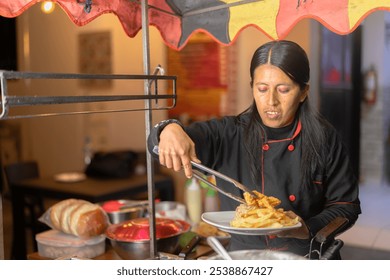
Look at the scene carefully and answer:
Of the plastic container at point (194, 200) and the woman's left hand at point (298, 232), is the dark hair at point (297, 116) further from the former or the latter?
the plastic container at point (194, 200)

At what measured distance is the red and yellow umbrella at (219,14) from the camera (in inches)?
44.1

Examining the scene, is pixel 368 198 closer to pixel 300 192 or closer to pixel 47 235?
pixel 300 192

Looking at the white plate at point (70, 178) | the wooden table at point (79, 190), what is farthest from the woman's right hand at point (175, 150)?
the white plate at point (70, 178)

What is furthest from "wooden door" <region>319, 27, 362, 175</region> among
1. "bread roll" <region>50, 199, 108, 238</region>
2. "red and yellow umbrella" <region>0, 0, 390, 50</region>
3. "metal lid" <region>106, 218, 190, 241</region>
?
"bread roll" <region>50, 199, 108, 238</region>

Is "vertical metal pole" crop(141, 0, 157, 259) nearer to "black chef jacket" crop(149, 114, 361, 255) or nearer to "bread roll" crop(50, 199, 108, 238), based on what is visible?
"black chef jacket" crop(149, 114, 361, 255)

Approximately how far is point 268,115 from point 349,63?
746 millimetres

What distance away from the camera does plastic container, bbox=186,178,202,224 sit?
5.50 ft

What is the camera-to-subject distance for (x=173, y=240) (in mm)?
1301

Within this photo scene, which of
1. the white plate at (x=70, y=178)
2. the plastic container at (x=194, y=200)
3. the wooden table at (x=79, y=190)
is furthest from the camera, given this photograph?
the white plate at (x=70, y=178)

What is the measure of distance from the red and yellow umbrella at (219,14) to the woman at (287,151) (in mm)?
81

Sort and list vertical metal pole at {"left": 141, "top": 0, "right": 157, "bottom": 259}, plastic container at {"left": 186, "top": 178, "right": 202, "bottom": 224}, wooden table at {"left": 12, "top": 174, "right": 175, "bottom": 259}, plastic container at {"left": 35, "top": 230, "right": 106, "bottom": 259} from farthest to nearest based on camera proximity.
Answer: wooden table at {"left": 12, "top": 174, "right": 175, "bottom": 259} → plastic container at {"left": 186, "top": 178, "right": 202, "bottom": 224} → plastic container at {"left": 35, "top": 230, "right": 106, "bottom": 259} → vertical metal pole at {"left": 141, "top": 0, "right": 157, "bottom": 259}

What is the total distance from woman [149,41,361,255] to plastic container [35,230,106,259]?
434 mm
